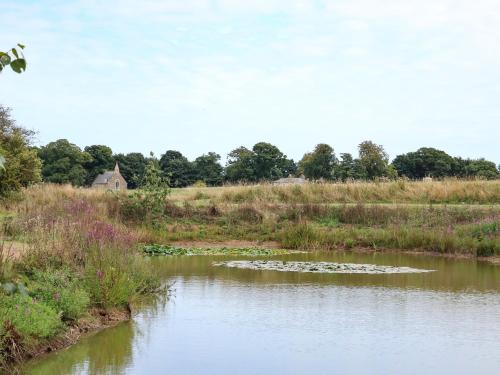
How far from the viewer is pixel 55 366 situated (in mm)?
8367

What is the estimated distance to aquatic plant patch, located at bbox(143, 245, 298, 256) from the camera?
2141cm

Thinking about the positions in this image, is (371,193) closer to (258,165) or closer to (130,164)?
(258,165)

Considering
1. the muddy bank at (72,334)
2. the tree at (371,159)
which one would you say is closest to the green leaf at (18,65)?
the muddy bank at (72,334)

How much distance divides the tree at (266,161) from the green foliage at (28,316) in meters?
78.0

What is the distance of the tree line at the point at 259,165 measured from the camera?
6769cm

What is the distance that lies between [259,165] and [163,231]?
63429 mm

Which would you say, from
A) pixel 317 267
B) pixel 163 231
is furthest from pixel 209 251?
pixel 317 267

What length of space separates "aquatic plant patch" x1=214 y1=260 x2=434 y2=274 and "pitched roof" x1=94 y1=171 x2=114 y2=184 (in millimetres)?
64211

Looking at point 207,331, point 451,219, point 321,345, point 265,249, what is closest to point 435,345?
point 321,345

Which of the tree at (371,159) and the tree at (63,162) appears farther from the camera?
the tree at (63,162)

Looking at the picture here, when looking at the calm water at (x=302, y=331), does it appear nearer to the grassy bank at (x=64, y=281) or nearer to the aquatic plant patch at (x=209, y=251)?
the grassy bank at (x=64, y=281)

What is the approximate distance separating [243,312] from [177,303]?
1.54m

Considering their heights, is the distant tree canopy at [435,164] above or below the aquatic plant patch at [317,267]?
above

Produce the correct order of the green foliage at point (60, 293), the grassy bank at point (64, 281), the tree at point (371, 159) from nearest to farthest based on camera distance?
the grassy bank at point (64, 281), the green foliage at point (60, 293), the tree at point (371, 159)
